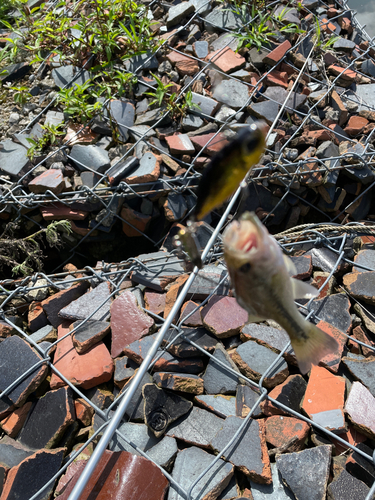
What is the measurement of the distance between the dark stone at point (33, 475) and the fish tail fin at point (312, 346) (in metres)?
1.52

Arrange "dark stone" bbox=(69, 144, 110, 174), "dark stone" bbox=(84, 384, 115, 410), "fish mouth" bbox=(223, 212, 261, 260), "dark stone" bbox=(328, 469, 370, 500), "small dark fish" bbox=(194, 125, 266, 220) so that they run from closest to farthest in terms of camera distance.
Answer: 1. "fish mouth" bbox=(223, 212, 261, 260)
2. "small dark fish" bbox=(194, 125, 266, 220)
3. "dark stone" bbox=(328, 469, 370, 500)
4. "dark stone" bbox=(84, 384, 115, 410)
5. "dark stone" bbox=(69, 144, 110, 174)

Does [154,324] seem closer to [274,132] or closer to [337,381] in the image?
[337,381]

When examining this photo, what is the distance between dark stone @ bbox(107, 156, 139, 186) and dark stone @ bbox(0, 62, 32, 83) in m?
1.65

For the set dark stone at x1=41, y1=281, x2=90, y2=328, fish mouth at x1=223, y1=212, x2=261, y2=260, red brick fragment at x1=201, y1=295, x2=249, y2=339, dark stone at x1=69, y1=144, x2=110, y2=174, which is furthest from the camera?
dark stone at x1=69, y1=144, x2=110, y2=174

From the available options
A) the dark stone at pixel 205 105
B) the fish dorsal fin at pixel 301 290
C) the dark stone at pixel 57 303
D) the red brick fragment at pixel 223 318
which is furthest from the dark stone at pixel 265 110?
the fish dorsal fin at pixel 301 290

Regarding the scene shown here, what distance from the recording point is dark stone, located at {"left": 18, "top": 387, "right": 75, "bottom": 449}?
1938 mm

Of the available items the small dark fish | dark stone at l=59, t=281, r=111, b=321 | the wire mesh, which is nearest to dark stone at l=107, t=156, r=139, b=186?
Answer: the wire mesh

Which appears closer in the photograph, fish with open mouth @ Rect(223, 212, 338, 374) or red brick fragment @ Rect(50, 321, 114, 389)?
fish with open mouth @ Rect(223, 212, 338, 374)

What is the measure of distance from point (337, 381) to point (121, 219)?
1970 millimetres

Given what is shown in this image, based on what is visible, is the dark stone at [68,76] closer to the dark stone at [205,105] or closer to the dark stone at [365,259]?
the dark stone at [205,105]

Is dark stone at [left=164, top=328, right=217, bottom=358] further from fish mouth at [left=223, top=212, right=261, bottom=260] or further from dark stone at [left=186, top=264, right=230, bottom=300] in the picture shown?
fish mouth at [left=223, top=212, right=261, bottom=260]

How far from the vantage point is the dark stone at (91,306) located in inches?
95.0

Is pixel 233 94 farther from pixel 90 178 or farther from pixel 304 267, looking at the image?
pixel 304 267

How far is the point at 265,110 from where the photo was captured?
130 inches
